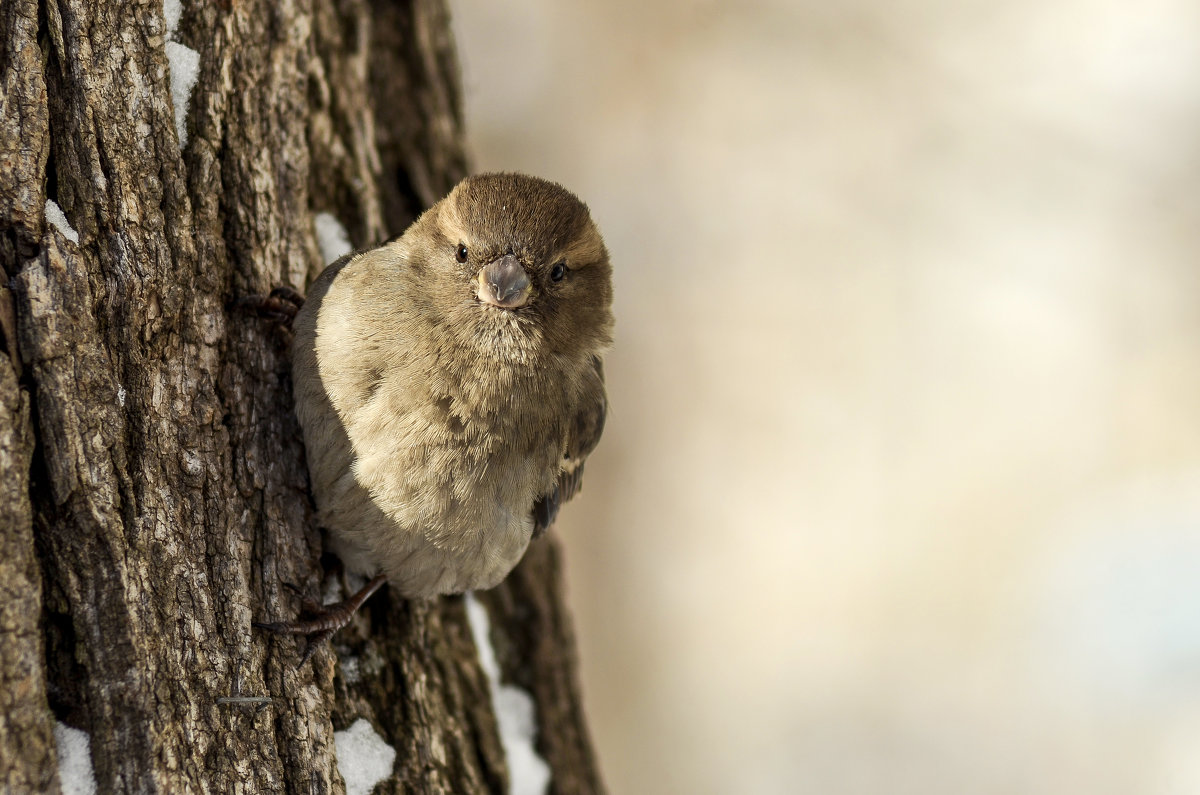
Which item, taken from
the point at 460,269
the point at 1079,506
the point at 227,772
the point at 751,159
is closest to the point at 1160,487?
the point at 1079,506

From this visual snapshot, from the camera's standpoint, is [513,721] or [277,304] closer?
[277,304]

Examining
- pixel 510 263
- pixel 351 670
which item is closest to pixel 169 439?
pixel 351 670

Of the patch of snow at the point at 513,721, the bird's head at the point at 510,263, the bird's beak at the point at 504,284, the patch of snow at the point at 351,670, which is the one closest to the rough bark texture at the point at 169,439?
the patch of snow at the point at 351,670

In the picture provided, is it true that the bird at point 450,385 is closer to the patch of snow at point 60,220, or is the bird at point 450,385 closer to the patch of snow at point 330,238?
the patch of snow at point 330,238

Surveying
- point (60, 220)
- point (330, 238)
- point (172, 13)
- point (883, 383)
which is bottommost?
point (60, 220)

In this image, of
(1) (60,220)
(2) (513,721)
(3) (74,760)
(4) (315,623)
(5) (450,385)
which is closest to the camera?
(3) (74,760)

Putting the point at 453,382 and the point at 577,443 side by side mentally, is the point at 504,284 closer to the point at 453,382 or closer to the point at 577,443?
the point at 453,382

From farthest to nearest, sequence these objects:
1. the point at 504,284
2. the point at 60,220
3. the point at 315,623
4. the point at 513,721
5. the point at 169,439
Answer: the point at 513,721 < the point at 504,284 < the point at 315,623 < the point at 169,439 < the point at 60,220
